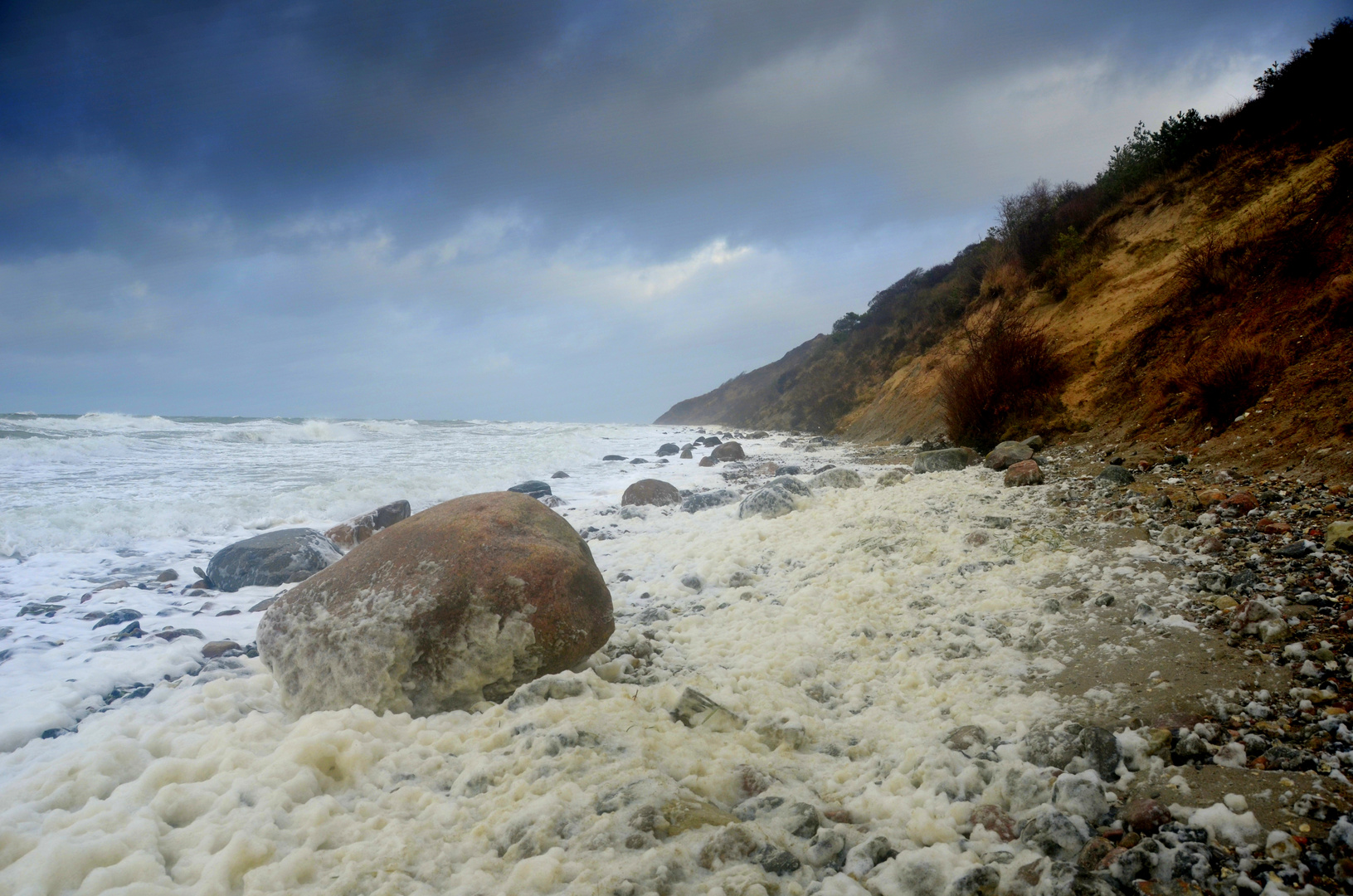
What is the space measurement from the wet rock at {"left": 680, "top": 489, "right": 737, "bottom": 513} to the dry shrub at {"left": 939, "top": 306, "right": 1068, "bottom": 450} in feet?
13.3

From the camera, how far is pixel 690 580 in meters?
4.94

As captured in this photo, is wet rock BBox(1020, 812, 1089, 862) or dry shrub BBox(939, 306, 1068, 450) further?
dry shrub BBox(939, 306, 1068, 450)

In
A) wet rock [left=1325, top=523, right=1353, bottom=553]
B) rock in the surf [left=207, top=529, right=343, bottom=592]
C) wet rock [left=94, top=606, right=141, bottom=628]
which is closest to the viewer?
wet rock [left=1325, top=523, right=1353, bottom=553]

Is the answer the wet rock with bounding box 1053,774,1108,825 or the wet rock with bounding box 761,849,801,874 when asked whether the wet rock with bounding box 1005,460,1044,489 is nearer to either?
the wet rock with bounding box 1053,774,1108,825

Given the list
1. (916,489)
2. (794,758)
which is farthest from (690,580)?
(916,489)

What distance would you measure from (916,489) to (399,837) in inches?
247

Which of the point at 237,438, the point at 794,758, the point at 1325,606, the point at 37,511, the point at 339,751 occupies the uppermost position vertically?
the point at 237,438

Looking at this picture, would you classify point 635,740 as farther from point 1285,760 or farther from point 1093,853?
point 1285,760

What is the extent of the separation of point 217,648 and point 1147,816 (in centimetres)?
494

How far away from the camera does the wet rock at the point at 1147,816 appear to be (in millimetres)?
1835

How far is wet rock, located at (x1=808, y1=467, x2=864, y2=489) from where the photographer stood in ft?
25.5

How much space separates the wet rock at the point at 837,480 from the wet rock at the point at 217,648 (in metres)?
6.16

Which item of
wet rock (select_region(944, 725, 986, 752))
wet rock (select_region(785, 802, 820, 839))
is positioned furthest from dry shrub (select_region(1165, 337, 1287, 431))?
wet rock (select_region(785, 802, 820, 839))

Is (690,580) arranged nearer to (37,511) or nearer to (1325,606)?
(1325,606)
